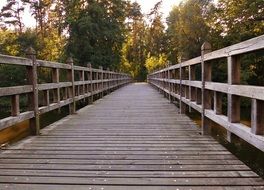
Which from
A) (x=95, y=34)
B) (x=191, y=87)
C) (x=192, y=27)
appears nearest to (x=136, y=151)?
(x=191, y=87)

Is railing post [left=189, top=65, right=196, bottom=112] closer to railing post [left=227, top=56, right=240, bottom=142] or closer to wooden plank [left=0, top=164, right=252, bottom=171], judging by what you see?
railing post [left=227, top=56, right=240, bottom=142]

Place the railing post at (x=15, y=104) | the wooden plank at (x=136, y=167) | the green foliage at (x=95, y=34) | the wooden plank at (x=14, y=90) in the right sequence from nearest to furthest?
the wooden plank at (x=136, y=167)
the wooden plank at (x=14, y=90)
the railing post at (x=15, y=104)
the green foliage at (x=95, y=34)

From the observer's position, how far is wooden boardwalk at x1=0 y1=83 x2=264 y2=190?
3.09 metres

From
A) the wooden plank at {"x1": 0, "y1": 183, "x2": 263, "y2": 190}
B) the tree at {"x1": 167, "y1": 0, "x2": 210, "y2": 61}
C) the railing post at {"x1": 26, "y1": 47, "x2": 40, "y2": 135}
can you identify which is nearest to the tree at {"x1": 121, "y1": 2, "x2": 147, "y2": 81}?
the tree at {"x1": 167, "y1": 0, "x2": 210, "y2": 61}

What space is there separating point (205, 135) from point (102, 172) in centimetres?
235

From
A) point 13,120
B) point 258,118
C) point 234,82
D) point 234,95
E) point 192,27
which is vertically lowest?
point 13,120

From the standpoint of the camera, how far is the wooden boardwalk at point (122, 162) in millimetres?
3088

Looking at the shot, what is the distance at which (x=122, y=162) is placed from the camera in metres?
3.77

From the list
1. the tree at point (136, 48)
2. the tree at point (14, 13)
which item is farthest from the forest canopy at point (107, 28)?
the tree at point (136, 48)

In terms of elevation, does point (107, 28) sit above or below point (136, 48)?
below

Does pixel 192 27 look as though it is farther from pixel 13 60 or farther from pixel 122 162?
pixel 122 162

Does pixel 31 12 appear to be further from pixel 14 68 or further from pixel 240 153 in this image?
pixel 240 153

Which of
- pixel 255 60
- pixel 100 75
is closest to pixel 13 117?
pixel 100 75

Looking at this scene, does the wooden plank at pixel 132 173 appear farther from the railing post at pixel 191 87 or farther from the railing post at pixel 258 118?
the railing post at pixel 191 87
